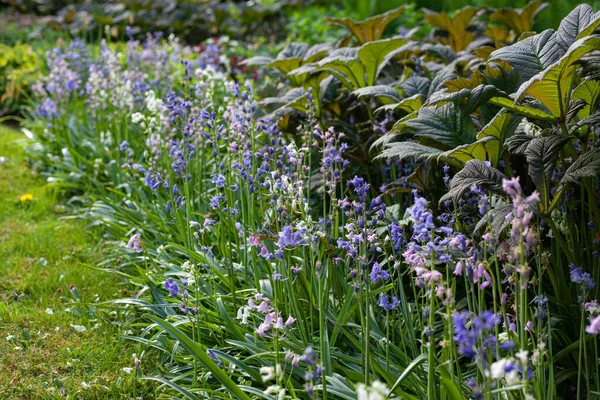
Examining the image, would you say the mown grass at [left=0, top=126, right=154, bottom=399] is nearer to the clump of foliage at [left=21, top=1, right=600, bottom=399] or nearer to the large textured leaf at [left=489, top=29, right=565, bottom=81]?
the clump of foliage at [left=21, top=1, right=600, bottom=399]

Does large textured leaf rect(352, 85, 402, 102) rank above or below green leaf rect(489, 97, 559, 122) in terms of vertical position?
below

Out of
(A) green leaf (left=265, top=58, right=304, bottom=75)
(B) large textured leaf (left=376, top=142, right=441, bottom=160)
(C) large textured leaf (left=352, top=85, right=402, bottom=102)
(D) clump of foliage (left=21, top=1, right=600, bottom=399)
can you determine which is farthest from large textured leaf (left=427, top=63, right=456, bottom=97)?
(A) green leaf (left=265, top=58, right=304, bottom=75)

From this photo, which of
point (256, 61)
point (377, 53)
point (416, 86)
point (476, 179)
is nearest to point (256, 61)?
point (256, 61)

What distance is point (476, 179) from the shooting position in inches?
83.8

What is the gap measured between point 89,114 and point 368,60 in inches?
119

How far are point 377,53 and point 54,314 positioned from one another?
2010mm

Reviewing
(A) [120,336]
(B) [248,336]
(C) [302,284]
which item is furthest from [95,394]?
(C) [302,284]

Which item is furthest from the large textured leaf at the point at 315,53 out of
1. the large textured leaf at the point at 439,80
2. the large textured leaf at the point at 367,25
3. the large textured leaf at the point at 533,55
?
the large textured leaf at the point at 533,55

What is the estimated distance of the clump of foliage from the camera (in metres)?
1.91

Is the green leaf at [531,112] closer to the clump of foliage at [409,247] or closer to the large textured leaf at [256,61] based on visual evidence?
the clump of foliage at [409,247]

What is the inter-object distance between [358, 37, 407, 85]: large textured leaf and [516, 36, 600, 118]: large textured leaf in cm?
118

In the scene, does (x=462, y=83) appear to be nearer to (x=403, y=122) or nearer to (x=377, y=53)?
(x=403, y=122)

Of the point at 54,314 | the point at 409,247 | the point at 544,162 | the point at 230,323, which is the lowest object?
the point at 54,314

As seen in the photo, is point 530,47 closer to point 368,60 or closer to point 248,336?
point 368,60
